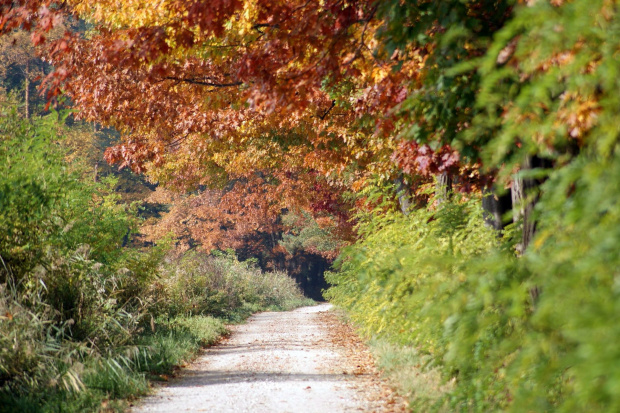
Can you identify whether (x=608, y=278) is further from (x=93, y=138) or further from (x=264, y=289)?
(x=93, y=138)

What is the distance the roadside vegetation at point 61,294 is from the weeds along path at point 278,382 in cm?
49

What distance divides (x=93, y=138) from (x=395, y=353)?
122ft

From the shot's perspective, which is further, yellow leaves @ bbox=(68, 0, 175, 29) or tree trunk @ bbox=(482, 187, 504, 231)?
yellow leaves @ bbox=(68, 0, 175, 29)

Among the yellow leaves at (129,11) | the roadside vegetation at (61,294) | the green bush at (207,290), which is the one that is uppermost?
the yellow leaves at (129,11)

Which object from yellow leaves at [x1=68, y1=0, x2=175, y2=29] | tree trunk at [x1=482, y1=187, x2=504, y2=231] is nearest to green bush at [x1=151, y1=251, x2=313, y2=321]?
yellow leaves at [x1=68, y1=0, x2=175, y2=29]

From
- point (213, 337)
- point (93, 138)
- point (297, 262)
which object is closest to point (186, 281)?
point (213, 337)

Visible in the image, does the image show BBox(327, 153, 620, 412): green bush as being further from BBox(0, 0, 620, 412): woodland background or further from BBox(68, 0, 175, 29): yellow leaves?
BBox(68, 0, 175, 29): yellow leaves

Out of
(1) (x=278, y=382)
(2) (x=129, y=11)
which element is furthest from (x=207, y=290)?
(1) (x=278, y=382)

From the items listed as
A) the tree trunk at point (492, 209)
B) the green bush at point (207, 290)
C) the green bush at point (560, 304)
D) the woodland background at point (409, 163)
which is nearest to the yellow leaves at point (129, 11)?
the woodland background at point (409, 163)

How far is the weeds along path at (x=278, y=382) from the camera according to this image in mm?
6414

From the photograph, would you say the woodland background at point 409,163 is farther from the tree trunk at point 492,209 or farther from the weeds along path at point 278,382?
the weeds along path at point 278,382

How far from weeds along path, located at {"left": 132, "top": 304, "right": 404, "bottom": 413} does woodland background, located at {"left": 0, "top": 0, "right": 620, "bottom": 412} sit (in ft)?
1.81

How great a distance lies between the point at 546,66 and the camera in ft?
11.1

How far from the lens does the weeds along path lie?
641 centimetres
